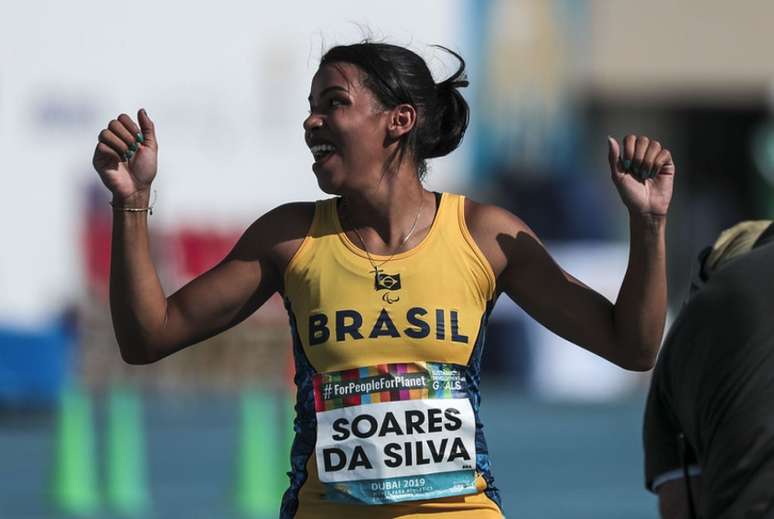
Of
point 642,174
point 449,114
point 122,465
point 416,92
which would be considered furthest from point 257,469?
point 642,174

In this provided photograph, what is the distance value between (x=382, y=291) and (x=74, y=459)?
685 cm

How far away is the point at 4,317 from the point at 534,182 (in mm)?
7516

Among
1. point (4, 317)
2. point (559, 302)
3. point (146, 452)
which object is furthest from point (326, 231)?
point (4, 317)

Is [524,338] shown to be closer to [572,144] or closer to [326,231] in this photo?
[572,144]

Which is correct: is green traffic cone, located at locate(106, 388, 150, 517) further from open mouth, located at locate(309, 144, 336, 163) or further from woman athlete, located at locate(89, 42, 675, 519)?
open mouth, located at locate(309, 144, 336, 163)

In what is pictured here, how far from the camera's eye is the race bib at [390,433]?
3564mm

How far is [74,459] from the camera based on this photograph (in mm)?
10102

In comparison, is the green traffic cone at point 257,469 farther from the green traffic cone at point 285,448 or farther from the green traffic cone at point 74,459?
the green traffic cone at point 74,459

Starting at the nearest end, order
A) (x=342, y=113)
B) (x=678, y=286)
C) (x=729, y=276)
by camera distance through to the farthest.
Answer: (x=729, y=276), (x=342, y=113), (x=678, y=286)

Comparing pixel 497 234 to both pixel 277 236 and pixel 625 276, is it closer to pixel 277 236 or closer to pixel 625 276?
pixel 625 276


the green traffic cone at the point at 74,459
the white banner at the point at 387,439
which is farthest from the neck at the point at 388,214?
the green traffic cone at the point at 74,459

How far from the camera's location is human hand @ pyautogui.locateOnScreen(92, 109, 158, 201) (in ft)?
12.0

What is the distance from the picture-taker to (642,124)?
2562 centimetres

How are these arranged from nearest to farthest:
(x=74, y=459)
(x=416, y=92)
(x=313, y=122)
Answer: (x=313, y=122)
(x=416, y=92)
(x=74, y=459)
